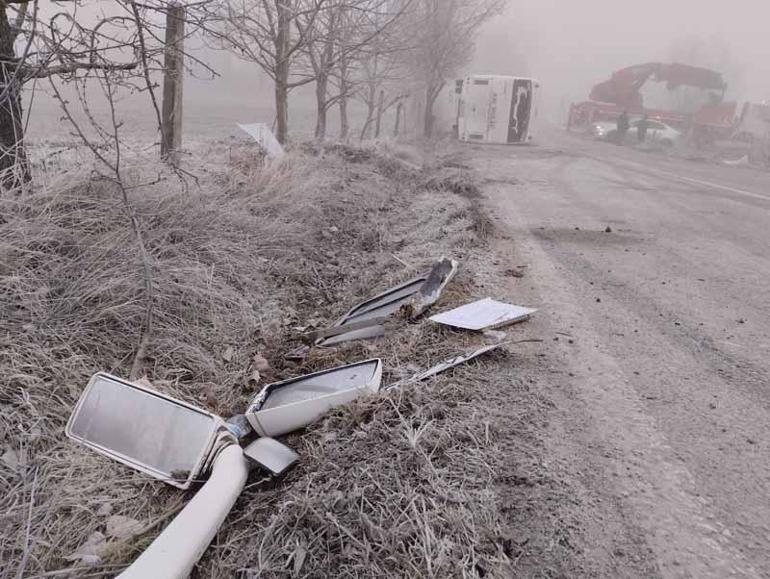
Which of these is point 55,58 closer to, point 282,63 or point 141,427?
point 141,427

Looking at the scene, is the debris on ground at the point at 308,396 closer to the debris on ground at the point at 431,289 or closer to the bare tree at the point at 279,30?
the debris on ground at the point at 431,289

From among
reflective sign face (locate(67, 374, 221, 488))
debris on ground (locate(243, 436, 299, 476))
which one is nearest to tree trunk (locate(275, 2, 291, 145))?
reflective sign face (locate(67, 374, 221, 488))

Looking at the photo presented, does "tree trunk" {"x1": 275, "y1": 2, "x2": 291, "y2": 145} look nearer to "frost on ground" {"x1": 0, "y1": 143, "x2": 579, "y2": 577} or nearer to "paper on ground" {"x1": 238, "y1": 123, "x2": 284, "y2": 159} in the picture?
"paper on ground" {"x1": 238, "y1": 123, "x2": 284, "y2": 159}

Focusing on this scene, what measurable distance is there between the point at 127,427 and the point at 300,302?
6.99 ft

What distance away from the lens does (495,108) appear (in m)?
18.5

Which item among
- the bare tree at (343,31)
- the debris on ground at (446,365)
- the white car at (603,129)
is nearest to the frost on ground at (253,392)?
the debris on ground at (446,365)

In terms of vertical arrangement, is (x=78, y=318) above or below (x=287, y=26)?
below

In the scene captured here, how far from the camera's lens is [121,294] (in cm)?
328

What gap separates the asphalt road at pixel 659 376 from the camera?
5.82 ft

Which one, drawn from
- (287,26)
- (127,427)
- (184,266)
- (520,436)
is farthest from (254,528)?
(287,26)

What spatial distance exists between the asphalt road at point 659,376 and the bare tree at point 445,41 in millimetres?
13732

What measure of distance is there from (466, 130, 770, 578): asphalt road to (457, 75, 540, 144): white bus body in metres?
12.6

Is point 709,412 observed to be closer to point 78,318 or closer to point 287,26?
point 78,318

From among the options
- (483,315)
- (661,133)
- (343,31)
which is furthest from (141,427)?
(661,133)
